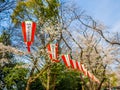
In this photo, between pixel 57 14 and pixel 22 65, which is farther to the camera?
pixel 22 65

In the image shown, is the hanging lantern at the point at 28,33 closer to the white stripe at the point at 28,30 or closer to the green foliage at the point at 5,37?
the white stripe at the point at 28,30

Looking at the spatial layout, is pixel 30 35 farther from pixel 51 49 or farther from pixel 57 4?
pixel 57 4

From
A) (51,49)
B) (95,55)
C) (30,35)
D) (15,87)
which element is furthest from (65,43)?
(30,35)

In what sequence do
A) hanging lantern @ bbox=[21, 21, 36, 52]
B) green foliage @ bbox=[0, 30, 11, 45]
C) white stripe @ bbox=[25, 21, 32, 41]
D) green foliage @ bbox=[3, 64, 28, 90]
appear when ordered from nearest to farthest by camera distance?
1. hanging lantern @ bbox=[21, 21, 36, 52]
2. white stripe @ bbox=[25, 21, 32, 41]
3. green foliage @ bbox=[0, 30, 11, 45]
4. green foliage @ bbox=[3, 64, 28, 90]

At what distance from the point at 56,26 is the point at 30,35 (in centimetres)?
1700

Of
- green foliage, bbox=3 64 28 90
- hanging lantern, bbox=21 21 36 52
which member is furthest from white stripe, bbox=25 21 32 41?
green foliage, bbox=3 64 28 90

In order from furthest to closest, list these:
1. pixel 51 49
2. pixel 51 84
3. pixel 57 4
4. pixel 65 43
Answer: pixel 51 84 < pixel 65 43 < pixel 57 4 < pixel 51 49

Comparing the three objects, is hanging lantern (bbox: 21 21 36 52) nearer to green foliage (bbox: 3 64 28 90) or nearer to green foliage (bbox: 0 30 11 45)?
green foliage (bbox: 0 30 11 45)

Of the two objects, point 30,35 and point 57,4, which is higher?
point 57,4

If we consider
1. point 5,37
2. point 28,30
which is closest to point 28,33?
point 28,30

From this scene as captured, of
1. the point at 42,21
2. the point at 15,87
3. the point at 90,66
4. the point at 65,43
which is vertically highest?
the point at 42,21

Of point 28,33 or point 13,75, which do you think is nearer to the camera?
point 28,33

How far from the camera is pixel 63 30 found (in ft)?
93.5

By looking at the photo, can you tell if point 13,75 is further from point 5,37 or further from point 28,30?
point 28,30
